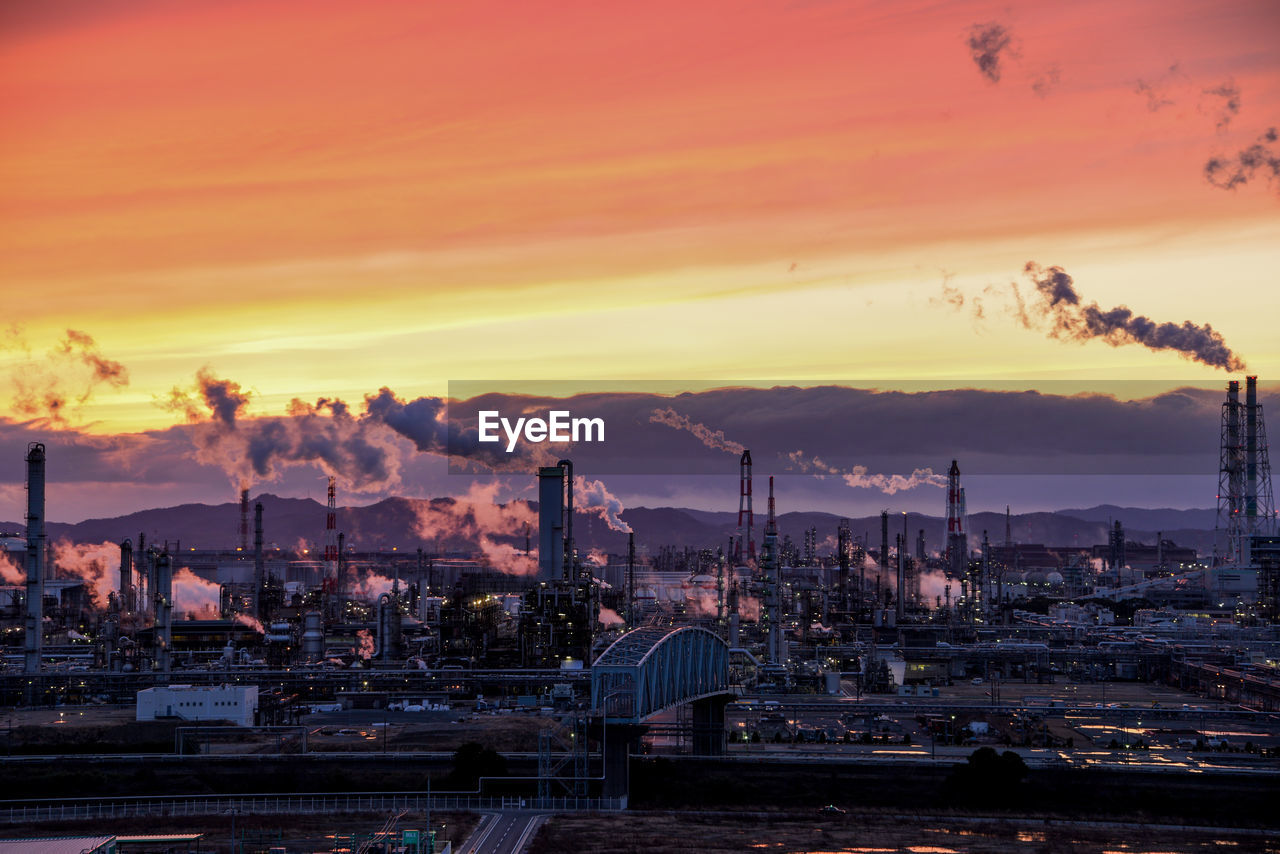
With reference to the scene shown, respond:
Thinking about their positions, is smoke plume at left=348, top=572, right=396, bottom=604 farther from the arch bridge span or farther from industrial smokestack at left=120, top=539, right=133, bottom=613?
the arch bridge span

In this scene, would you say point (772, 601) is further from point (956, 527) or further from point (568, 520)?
point (956, 527)

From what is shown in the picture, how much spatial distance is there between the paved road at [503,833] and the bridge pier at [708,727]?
12317mm

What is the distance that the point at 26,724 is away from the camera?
71312 millimetres

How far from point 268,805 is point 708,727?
19.6 m

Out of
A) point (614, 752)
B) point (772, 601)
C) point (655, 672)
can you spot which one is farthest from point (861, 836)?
→ point (772, 601)

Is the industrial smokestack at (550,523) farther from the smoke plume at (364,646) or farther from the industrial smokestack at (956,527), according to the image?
the industrial smokestack at (956,527)

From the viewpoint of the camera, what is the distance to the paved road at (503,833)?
45.3 m

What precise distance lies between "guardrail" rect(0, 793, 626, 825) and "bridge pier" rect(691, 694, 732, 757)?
906 centimetres

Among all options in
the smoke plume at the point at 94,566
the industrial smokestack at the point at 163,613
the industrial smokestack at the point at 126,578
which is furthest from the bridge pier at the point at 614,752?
the smoke plume at the point at 94,566

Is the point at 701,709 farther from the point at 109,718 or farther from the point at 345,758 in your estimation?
the point at 109,718

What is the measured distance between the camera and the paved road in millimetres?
45344

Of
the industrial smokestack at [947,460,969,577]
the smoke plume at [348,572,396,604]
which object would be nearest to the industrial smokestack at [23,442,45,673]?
the smoke plume at [348,572,396,604]

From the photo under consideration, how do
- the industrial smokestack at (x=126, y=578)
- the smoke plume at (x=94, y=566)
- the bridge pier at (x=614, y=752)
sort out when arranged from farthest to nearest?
the smoke plume at (x=94, y=566)
the industrial smokestack at (x=126, y=578)
the bridge pier at (x=614, y=752)

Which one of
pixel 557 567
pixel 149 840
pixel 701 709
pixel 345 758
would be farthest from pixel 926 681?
pixel 149 840
